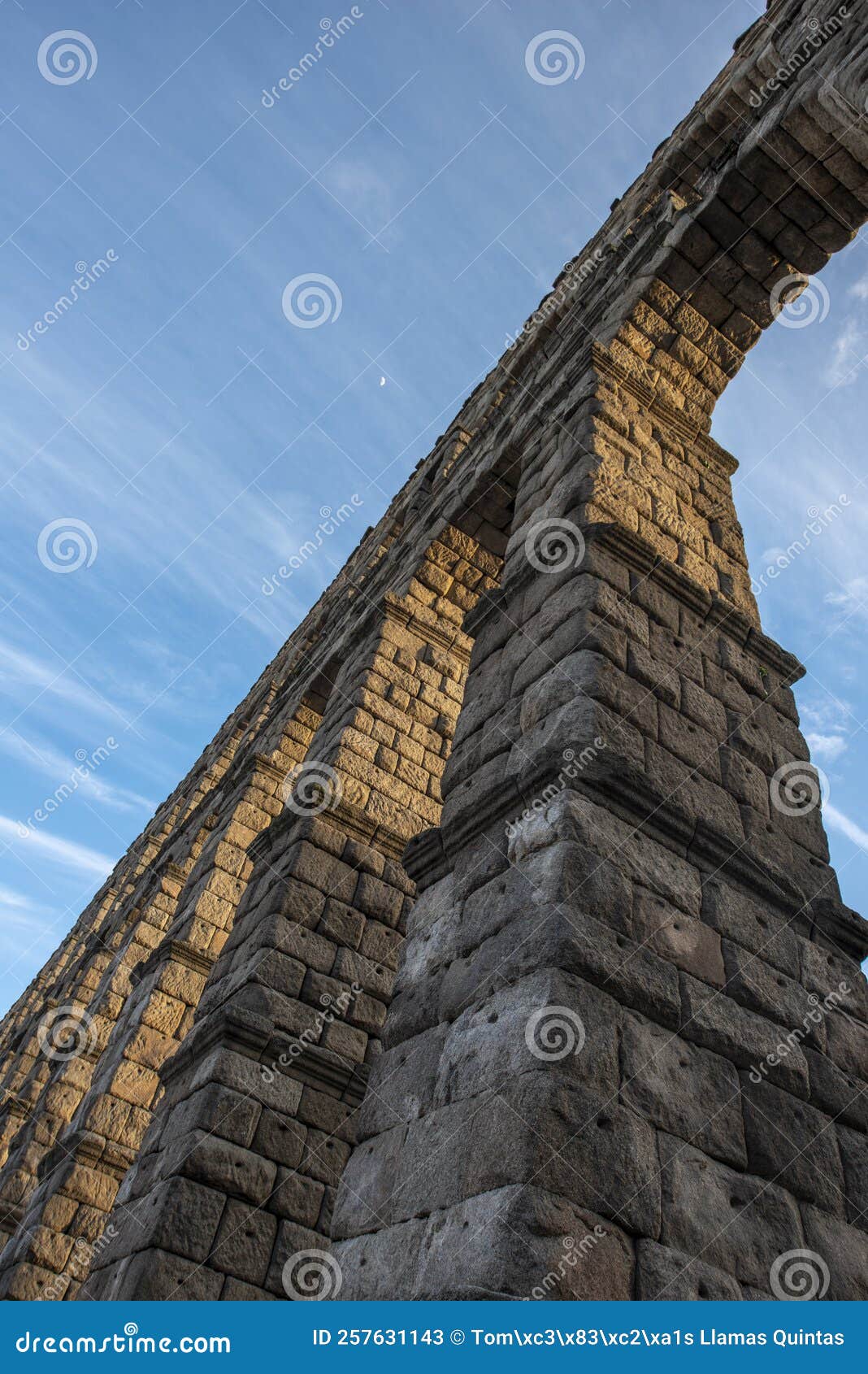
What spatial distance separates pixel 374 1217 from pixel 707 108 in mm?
10265

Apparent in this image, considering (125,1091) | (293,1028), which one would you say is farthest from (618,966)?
(125,1091)

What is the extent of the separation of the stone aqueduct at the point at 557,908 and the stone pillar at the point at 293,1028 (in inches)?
0.9

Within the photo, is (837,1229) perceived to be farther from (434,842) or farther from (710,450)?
(710,450)

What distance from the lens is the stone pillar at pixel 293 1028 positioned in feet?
15.5

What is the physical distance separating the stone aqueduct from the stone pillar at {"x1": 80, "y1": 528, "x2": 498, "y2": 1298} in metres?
0.02

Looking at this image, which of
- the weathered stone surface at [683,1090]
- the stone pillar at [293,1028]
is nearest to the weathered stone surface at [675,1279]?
the weathered stone surface at [683,1090]

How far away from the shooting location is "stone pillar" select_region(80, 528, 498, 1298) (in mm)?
4715

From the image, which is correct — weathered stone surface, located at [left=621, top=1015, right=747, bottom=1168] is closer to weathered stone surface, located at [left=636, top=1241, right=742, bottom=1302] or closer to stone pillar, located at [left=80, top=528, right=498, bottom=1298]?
weathered stone surface, located at [left=636, top=1241, right=742, bottom=1302]

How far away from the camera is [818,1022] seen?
3344 millimetres

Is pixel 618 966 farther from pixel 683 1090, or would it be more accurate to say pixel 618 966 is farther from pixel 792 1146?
pixel 792 1146

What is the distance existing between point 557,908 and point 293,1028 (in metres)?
3.13

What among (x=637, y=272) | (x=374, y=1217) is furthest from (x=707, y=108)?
(x=374, y=1217)

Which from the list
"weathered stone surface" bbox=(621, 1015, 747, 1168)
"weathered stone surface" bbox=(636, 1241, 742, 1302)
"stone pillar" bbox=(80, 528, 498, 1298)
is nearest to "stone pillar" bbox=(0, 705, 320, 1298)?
"stone pillar" bbox=(80, 528, 498, 1298)

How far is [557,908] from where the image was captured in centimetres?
284
